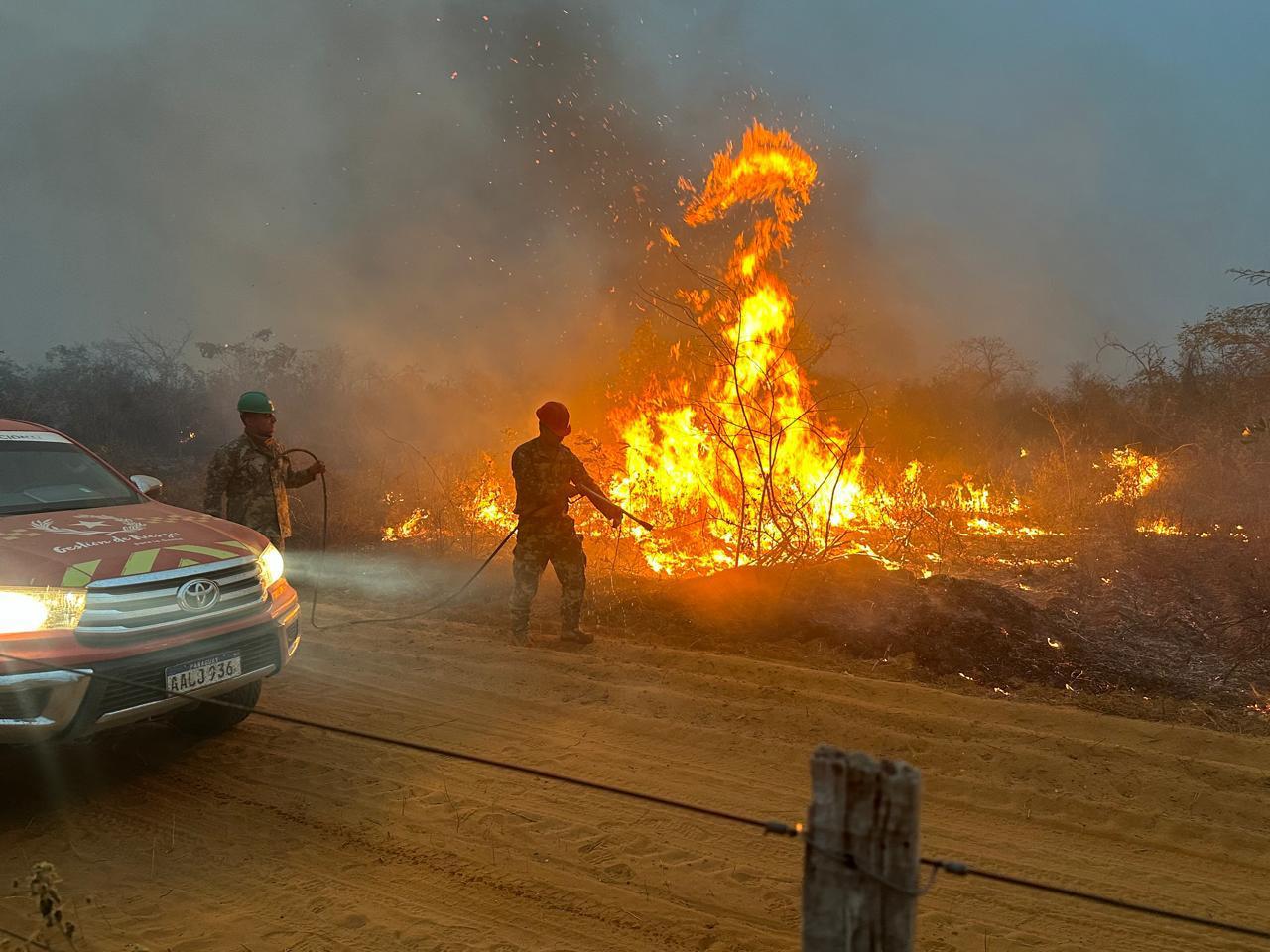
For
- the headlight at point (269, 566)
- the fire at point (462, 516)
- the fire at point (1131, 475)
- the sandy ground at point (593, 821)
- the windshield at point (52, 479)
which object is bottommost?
the sandy ground at point (593, 821)

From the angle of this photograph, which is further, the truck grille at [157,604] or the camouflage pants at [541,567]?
the camouflage pants at [541,567]

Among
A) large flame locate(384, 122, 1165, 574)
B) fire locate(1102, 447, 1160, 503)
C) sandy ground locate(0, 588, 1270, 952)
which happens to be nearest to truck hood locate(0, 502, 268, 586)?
sandy ground locate(0, 588, 1270, 952)

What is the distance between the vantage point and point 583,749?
4.96 metres

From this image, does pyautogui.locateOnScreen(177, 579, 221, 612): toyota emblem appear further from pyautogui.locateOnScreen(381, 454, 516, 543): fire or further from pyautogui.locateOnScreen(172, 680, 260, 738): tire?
pyautogui.locateOnScreen(381, 454, 516, 543): fire

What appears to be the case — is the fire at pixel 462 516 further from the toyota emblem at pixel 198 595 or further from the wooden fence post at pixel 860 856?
the wooden fence post at pixel 860 856

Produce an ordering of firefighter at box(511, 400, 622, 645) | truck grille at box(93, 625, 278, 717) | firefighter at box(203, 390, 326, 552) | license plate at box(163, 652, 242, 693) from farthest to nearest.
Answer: firefighter at box(511, 400, 622, 645) → firefighter at box(203, 390, 326, 552) → license plate at box(163, 652, 242, 693) → truck grille at box(93, 625, 278, 717)

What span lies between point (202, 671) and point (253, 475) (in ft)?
10.8

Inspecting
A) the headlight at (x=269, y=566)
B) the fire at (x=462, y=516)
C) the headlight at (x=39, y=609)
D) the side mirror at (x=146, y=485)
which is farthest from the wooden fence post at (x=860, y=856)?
the fire at (x=462, y=516)

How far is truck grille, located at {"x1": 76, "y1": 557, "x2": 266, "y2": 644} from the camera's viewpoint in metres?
3.89

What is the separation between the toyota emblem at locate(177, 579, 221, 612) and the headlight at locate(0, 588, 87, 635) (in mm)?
450

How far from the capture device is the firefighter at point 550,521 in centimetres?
742

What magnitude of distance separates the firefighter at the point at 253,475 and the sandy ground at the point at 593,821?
191cm

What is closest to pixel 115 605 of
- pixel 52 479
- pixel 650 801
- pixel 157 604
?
pixel 157 604

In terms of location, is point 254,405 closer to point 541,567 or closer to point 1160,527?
point 541,567
